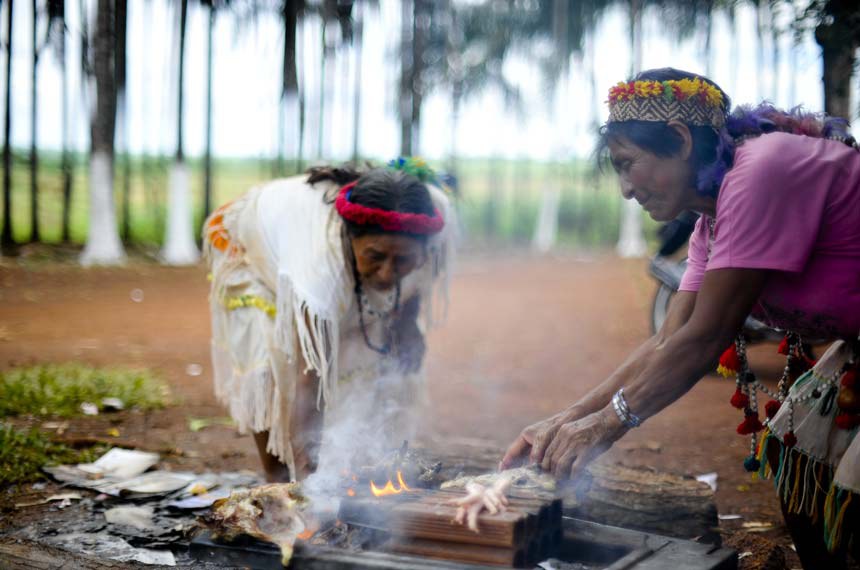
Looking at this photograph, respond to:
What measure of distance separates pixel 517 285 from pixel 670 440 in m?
9.89

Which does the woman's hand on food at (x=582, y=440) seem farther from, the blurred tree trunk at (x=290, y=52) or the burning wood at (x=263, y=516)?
the blurred tree trunk at (x=290, y=52)

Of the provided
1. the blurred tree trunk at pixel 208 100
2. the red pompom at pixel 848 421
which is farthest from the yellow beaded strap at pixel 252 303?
the blurred tree trunk at pixel 208 100

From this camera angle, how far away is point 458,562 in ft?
8.55

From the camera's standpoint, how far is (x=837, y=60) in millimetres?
6422

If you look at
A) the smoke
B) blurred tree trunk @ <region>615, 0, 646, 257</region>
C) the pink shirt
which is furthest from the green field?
the pink shirt

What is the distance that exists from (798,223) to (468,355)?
6.67 m

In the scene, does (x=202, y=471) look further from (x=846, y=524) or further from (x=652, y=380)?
(x=846, y=524)

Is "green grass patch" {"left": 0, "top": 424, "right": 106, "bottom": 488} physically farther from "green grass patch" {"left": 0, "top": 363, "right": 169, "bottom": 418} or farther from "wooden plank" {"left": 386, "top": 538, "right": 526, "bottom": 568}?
"wooden plank" {"left": 386, "top": 538, "right": 526, "bottom": 568}

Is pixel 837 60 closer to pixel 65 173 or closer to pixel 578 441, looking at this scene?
pixel 578 441

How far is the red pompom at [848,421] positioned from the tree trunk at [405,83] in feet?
41.7

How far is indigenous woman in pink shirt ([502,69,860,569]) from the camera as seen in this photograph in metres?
2.36

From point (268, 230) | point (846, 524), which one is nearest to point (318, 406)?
point (268, 230)

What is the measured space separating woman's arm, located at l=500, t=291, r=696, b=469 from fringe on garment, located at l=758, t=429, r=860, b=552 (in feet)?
1.69

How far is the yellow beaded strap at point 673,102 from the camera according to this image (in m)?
2.55
